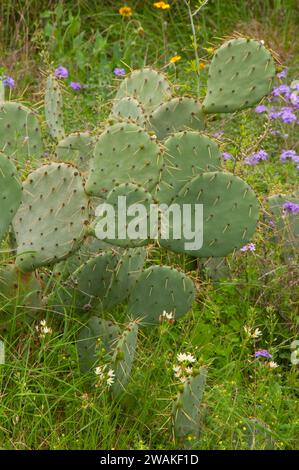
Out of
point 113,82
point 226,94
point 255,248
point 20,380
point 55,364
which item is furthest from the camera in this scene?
point 113,82

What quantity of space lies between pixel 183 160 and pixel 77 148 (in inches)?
16.9

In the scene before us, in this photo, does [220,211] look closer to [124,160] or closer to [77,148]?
[124,160]

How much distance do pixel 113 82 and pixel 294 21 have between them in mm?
1756

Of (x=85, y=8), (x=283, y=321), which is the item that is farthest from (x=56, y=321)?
(x=85, y=8)

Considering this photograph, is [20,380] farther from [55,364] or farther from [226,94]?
[226,94]

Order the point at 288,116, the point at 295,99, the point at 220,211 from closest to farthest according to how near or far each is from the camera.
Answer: the point at 220,211 < the point at 295,99 < the point at 288,116

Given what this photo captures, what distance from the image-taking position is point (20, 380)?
134 inches

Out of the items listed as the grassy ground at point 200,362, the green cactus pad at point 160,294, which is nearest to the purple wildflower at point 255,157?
the grassy ground at point 200,362

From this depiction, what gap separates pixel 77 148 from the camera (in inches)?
162

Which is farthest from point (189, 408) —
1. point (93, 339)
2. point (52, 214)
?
point (52, 214)

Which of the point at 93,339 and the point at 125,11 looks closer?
the point at 93,339

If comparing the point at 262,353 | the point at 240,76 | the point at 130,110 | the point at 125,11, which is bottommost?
the point at 262,353

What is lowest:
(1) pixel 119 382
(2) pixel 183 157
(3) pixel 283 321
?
(3) pixel 283 321

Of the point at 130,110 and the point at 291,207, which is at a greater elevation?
the point at 130,110
